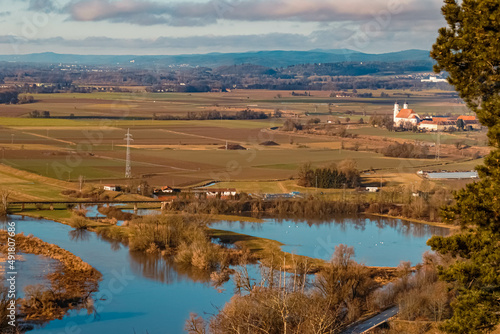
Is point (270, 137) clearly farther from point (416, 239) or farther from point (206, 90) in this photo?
point (206, 90)

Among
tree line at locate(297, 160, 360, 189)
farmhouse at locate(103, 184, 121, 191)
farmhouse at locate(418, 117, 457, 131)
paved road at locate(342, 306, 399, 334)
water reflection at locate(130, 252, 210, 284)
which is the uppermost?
farmhouse at locate(418, 117, 457, 131)

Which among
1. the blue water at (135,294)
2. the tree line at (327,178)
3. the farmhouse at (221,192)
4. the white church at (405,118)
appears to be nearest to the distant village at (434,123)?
the white church at (405,118)

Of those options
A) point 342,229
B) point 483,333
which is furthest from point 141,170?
point 483,333

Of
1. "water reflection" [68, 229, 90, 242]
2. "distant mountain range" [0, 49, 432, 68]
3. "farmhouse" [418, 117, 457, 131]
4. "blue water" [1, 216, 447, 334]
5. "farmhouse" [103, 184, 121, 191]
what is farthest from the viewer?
"distant mountain range" [0, 49, 432, 68]

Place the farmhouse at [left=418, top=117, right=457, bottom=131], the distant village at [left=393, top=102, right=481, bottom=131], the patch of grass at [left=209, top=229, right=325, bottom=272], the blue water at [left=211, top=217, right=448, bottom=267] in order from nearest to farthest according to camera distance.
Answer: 1. the patch of grass at [left=209, top=229, right=325, bottom=272]
2. the blue water at [left=211, top=217, right=448, bottom=267]
3. the distant village at [left=393, top=102, right=481, bottom=131]
4. the farmhouse at [left=418, top=117, right=457, bottom=131]

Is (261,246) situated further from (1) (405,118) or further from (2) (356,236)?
(1) (405,118)

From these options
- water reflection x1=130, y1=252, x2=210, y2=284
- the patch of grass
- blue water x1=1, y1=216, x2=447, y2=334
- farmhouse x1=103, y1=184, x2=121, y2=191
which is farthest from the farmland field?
water reflection x1=130, y1=252, x2=210, y2=284

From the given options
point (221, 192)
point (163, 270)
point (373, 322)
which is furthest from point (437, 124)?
point (373, 322)

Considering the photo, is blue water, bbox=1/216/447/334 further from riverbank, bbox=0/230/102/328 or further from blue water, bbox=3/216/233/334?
riverbank, bbox=0/230/102/328
